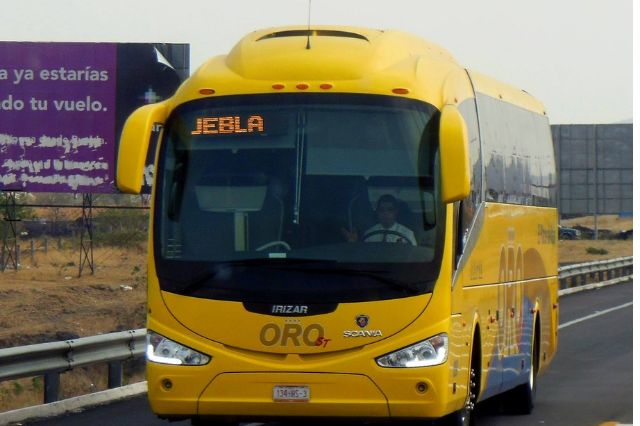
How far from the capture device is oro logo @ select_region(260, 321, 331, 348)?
10.2 m

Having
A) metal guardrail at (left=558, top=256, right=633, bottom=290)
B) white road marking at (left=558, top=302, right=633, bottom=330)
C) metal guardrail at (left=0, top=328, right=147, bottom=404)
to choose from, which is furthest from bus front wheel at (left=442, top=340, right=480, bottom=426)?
metal guardrail at (left=558, top=256, right=633, bottom=290)

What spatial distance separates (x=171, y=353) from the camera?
10.4 m

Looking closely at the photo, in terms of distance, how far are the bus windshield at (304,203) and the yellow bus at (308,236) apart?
10mm

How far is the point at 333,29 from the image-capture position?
1152 cm

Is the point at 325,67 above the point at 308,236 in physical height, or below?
above

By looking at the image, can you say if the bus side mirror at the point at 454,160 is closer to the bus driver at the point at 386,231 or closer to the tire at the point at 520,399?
the bus driver at the point at 386,231

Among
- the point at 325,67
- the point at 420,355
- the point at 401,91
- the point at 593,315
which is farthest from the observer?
the point at 593,315

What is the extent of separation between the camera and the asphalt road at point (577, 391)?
1365 cm

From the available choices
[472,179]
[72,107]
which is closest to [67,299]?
[72,107]

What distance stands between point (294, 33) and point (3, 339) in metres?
15.0

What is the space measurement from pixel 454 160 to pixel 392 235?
0.72 metres

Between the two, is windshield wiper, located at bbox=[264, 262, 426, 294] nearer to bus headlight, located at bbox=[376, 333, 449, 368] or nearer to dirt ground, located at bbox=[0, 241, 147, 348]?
bus headlight, located at bbox=[376, 333, 449, 368]

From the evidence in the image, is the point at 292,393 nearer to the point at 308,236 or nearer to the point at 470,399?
the point at 308,236

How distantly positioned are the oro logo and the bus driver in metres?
0.69
